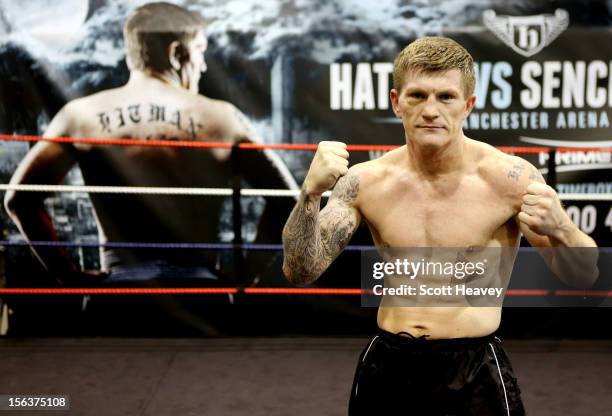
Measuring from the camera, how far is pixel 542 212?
3.76 ft

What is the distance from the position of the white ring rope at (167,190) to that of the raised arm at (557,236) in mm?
1763

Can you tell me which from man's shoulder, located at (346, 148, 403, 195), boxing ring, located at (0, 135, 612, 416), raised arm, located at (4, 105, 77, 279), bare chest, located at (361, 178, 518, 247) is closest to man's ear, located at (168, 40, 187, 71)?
boxing ring, located at (0, 135, 612, 416)

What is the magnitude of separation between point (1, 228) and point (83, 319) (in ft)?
2.07

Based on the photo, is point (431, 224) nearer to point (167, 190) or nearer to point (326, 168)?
point (326, 168)

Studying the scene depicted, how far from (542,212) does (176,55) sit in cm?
233

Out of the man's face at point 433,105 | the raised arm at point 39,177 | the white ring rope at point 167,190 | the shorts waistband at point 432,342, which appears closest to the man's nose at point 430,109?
the man's face at point 433,105

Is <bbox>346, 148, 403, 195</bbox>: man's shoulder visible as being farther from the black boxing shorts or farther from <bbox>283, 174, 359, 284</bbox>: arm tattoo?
the black boxing shorts

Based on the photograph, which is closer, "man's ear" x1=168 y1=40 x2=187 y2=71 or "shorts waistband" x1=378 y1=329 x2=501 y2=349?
"shorts waistband" x1=378 y1=329 x2=501 y2=349

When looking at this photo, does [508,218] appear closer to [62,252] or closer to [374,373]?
[374,373]

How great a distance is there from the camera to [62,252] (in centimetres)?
315

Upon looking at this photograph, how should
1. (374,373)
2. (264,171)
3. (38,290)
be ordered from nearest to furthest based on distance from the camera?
(374,373) < (38,290) < (264,171)

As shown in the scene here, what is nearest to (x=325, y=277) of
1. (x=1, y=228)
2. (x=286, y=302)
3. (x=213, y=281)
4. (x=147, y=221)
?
(x=286, y=302)

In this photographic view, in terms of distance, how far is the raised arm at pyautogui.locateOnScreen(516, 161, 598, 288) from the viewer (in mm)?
1151

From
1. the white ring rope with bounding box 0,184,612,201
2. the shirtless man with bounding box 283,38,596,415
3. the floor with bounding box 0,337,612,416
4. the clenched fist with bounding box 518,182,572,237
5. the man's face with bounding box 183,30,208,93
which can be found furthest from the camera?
the man's face with bounding box 183,30,208,93
